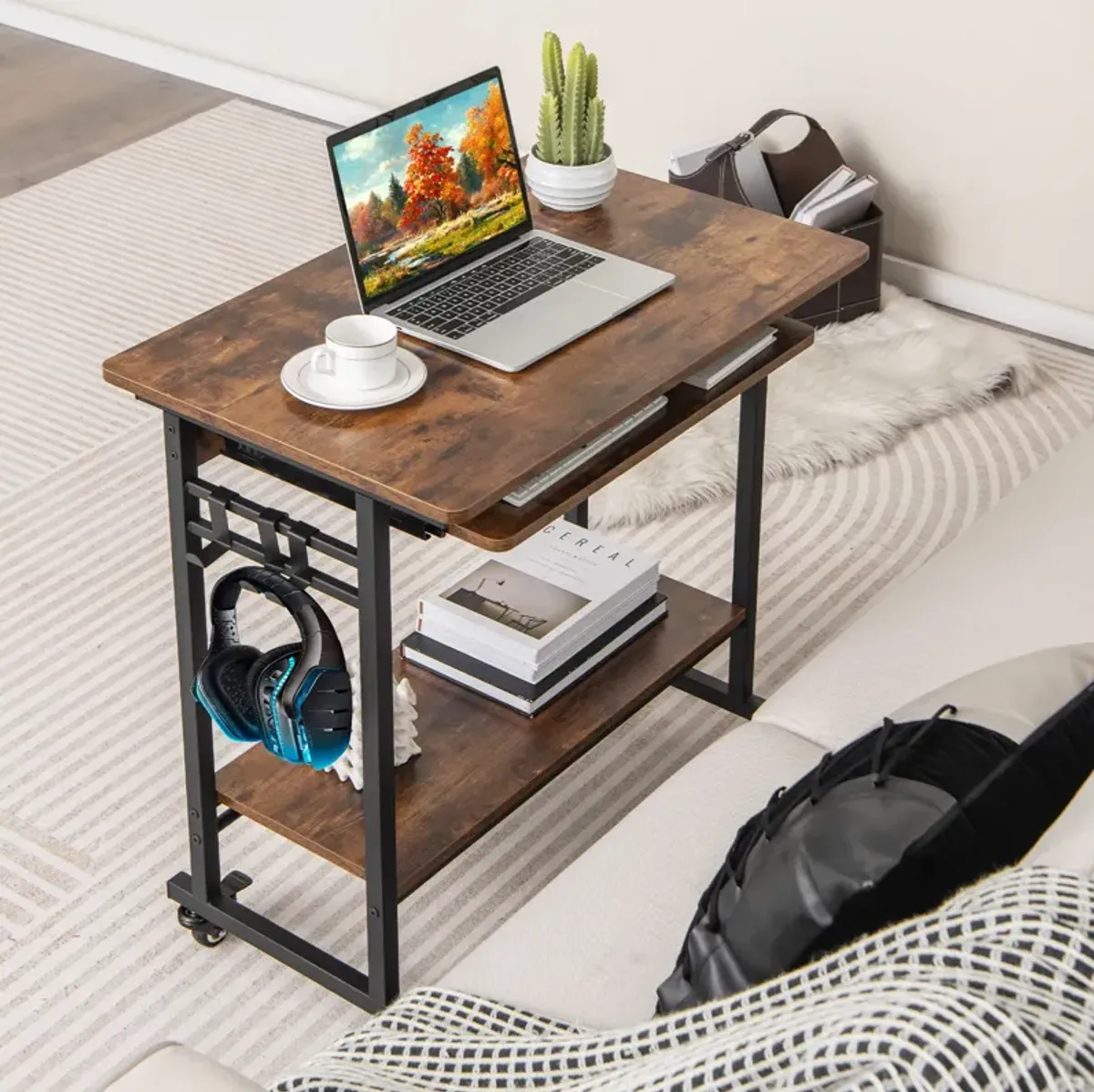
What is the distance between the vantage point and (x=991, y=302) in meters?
3.63

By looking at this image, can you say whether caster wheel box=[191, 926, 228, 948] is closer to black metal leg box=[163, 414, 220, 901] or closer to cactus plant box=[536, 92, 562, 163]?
black metal leg box=[163, 414, 220, 901]

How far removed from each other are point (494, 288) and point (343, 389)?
1.02 feet

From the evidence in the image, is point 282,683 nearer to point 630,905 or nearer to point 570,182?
point 630,905

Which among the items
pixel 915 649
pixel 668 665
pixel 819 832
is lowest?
pixel 668 665

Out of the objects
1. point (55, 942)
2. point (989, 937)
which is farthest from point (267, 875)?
point (989, 937)

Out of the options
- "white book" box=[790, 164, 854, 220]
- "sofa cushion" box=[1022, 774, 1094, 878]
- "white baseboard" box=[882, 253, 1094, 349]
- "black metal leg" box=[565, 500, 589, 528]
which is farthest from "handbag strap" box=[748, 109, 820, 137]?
"sofa cushion" box=[1022, 774, 1094, 878]

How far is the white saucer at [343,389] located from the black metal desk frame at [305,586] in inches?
3.0

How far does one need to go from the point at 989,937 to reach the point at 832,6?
2878 millimetres

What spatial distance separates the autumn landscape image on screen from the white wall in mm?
1710

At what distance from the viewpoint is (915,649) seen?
190 cm

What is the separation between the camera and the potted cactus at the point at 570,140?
7.06ft

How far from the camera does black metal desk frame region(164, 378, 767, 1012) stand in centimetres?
174

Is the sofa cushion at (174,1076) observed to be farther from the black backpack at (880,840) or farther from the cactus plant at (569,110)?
the cactus plant at (569,110)

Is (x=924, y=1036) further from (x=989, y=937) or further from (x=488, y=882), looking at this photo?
(x=488, y=882)
